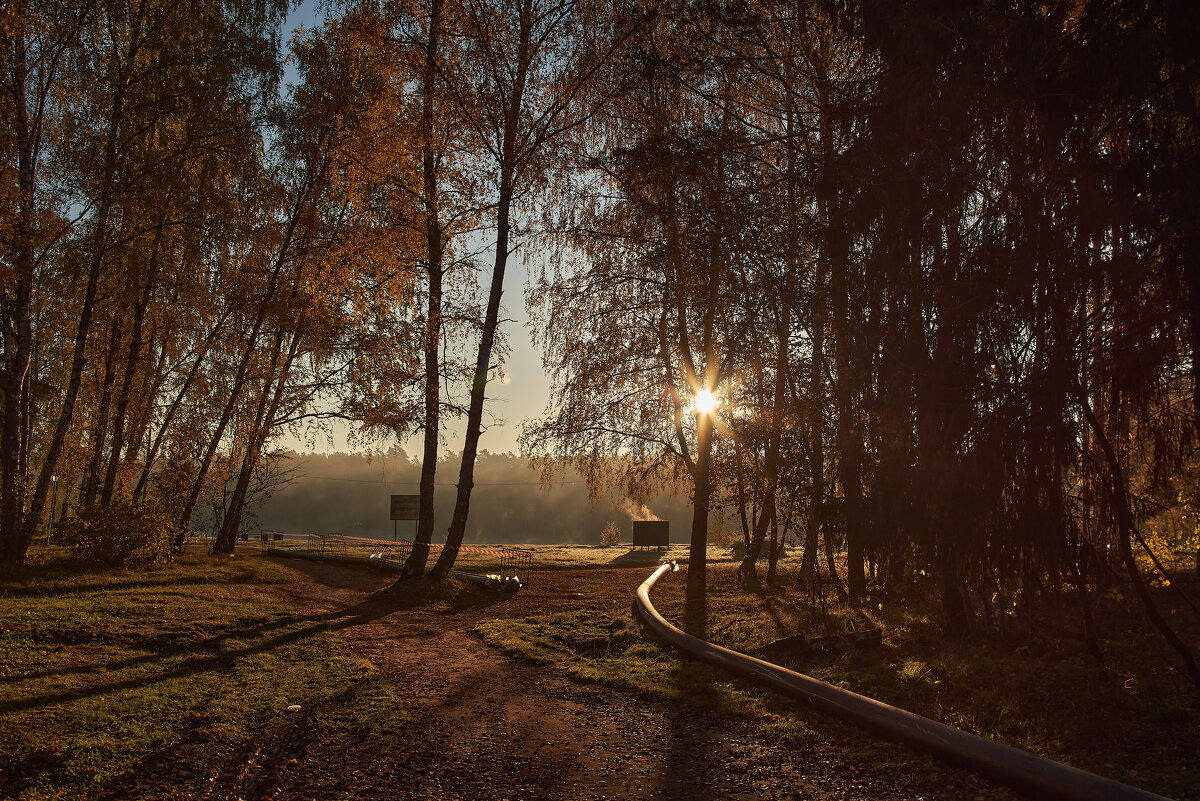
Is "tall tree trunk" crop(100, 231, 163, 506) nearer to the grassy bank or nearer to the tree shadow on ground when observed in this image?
the tree shadow on ground

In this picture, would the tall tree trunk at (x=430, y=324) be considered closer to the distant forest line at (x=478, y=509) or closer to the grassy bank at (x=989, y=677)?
the grassy bank at (x=989, y=677)

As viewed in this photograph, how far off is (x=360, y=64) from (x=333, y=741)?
11.6 m

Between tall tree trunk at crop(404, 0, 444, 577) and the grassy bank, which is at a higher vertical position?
tall tree trunk at crop(404, 0, 444, 577)

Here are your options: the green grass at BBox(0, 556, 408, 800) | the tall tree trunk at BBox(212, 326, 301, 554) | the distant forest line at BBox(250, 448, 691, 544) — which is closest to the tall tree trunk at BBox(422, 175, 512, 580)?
the green grass at BBox(0, 556, 408, 800)

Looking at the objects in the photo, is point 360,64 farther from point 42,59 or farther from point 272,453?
point 272,453

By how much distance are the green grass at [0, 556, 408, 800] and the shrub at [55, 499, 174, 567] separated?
3.02 m

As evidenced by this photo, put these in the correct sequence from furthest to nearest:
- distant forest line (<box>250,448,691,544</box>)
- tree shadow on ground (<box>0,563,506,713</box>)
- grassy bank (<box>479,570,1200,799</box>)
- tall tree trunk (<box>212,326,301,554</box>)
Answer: distant forest line (<box>250,448,691,544</box>) < tall tree trunk (<box>212,326,301,554</box>) < tree shadow on ground (<box>0,563,506,713</box>) < grassy bank (<box>479,570,1200,799</box>)

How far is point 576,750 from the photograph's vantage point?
Result: 3.93 metres

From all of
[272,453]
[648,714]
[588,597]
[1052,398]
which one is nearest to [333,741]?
[648,714]

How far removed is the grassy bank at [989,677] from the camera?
11.5 ft

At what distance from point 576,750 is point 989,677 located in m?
2.98

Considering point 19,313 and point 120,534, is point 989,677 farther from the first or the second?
point 120,534

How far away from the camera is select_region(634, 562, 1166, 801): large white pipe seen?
2.78 meters

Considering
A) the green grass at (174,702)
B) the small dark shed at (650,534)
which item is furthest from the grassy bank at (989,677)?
the small dark shed at (650,534)
